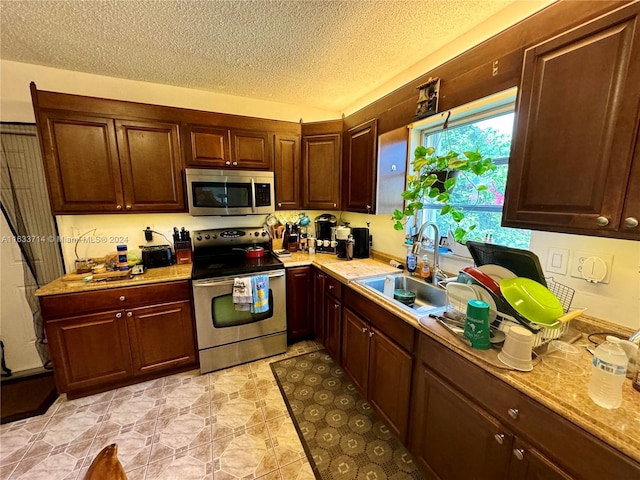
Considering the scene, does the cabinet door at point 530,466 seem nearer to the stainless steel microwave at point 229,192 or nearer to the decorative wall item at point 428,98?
the decorative wall item at point 428,98

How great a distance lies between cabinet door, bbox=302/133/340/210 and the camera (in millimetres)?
2580

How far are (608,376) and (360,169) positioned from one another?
→ 191 cm

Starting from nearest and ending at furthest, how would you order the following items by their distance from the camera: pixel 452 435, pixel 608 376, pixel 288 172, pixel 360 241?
pixel 608 376, pixel 452 435, pixel 360 241, pixel 288 172

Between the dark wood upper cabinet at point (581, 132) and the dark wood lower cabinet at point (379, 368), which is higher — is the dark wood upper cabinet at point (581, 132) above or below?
above

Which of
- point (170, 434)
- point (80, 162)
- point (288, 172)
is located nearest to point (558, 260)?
point (288, 172)

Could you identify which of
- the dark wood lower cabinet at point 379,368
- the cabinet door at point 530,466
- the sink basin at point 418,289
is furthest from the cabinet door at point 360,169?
the cabinet door at point 530,466

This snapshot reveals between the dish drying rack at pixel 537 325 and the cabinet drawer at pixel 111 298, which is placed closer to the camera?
the dish drying rack at pixel 537 325

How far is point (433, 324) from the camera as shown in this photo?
50.3 inches

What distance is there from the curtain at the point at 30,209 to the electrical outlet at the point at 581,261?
3.65 meters

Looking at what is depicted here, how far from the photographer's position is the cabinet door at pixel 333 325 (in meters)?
2.14

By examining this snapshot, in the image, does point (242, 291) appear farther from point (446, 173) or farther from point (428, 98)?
point (428, 98)

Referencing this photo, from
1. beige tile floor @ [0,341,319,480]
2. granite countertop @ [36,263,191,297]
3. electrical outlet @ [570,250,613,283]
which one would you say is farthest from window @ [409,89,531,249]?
granite countertop @ [36,263,191,297]

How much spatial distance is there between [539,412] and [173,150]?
279cm

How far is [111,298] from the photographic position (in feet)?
6.27
